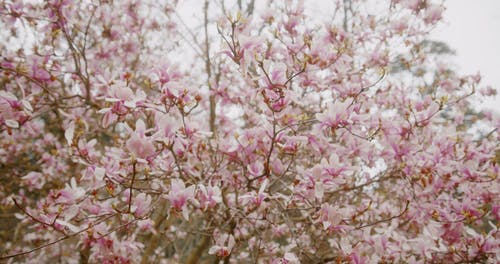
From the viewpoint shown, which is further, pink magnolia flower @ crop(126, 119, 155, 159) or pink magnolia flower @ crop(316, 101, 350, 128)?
pink magnolia flower @ crop(316, 101, 350, 128)

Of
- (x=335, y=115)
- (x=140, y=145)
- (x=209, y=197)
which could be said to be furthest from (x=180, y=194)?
(x=335, y=115)

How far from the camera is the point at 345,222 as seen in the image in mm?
1833

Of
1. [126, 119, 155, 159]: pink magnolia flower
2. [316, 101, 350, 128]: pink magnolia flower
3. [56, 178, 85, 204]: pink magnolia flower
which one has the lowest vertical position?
[56, 178, 85, 204]: pink magnolia flower

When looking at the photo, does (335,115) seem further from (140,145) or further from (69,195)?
(69,195)

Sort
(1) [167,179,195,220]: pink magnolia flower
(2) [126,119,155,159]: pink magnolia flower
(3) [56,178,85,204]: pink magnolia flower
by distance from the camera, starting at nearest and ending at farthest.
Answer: (2) [126,119,155,159]: pink magnolia flower, (1) [167,179,195,220]: pink magnolia flower, (3) [56,178,85,204]: pink magnolia flower

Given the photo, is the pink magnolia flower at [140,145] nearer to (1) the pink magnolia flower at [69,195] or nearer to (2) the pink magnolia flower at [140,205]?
(2) the pink magnolia flower at [140,205]

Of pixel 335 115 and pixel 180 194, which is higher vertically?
pixel 335 115

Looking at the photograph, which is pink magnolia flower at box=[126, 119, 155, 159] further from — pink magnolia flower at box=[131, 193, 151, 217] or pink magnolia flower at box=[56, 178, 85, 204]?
pink magnolia flower at box=[56, 178, 85, 204]

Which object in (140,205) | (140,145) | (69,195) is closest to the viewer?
(140,145)

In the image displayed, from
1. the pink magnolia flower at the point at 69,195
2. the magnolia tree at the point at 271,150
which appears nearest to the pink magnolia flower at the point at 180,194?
the magnolia tree at the point at 271,150

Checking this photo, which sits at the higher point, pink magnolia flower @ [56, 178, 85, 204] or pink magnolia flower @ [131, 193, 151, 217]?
pink magnolia flower @ [56, 178, 85, 204]

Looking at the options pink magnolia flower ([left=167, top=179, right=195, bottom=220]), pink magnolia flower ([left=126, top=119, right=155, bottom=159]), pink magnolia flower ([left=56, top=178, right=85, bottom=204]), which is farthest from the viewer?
pink magnolia flower ([left=56, top=178, right=85, bottom=204])

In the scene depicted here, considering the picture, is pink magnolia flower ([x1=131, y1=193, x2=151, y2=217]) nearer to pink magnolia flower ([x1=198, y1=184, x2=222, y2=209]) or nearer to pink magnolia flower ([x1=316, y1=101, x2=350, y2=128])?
pink magnolia flower ([x1=198, y1=184, x2=222, y2=209])

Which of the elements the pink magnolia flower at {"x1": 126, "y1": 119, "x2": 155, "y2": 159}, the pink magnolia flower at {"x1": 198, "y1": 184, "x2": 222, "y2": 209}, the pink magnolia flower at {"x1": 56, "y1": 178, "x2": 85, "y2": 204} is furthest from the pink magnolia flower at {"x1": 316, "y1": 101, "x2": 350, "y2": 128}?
the pink magnolia flower at {"x1": 56, "y1": 178, "x2": 85, "y2": 204}
